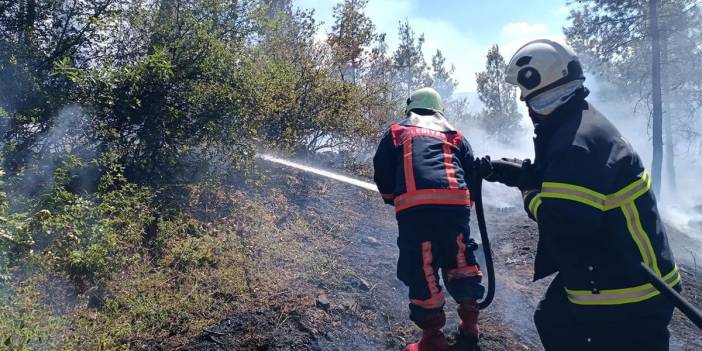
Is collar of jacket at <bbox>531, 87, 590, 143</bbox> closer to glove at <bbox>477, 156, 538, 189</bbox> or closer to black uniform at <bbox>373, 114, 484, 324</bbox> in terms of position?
glove at <bbox>477, 156, 538, 189</bbox>

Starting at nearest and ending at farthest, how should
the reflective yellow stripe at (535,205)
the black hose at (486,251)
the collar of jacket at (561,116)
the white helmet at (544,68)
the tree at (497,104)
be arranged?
the reflective yellow stripe at (535,205) → the collar of jacket at (561,116) → the white helmet at (544,68) → the black hose at (486,251) → the tree at (497,104)

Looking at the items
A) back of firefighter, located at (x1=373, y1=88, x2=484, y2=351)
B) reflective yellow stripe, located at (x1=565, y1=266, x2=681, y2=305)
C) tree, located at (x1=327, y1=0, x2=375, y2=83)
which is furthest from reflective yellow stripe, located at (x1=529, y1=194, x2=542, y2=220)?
tree, located at (x1=327, y1=0, x2=375, y2=83)

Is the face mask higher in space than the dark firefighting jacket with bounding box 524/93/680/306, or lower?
higher

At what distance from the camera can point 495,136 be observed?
3244cm

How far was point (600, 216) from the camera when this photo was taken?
217 cm

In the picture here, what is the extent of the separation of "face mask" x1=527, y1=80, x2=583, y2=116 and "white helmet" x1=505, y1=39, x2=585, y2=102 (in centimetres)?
2

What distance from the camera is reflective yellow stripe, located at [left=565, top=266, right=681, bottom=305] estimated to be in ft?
7.41

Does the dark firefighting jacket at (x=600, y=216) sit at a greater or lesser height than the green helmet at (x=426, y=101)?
lesser

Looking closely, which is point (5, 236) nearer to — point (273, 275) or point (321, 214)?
point (273, 275)

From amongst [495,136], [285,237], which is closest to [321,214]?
[285,237]

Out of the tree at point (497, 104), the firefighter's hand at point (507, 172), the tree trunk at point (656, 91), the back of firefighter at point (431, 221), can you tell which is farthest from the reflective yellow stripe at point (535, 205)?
the tree at point (497, 104)

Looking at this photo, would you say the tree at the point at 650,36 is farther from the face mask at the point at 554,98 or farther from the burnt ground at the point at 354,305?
the face mask at the point at 554,98

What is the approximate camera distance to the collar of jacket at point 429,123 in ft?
12.4

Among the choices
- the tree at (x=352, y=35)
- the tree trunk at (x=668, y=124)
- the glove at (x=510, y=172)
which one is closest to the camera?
the glove at (x=510, y=172)
